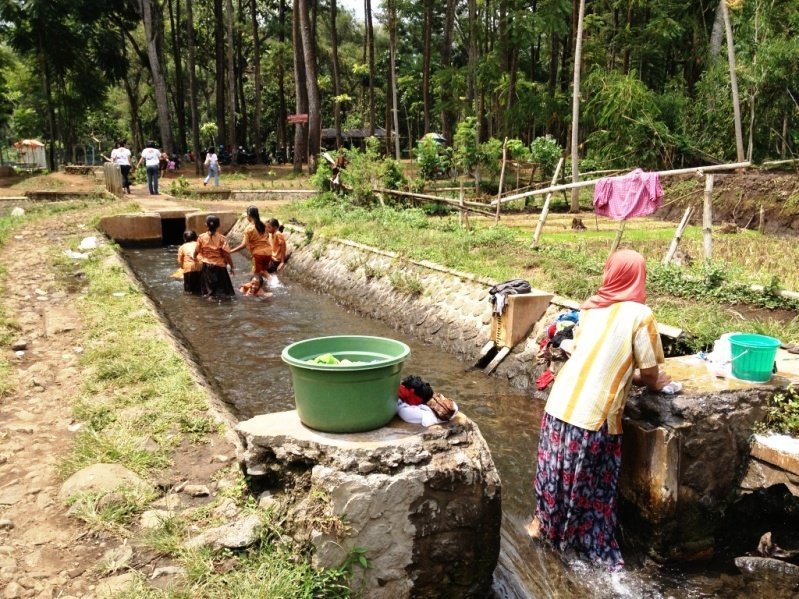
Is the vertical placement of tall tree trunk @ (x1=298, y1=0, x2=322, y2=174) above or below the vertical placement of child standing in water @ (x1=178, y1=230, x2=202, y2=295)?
above

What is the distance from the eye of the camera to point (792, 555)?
4.46 metres

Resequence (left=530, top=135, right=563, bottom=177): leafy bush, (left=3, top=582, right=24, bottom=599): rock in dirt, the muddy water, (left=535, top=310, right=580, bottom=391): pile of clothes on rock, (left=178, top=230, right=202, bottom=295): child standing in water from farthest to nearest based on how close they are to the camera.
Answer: (left=530, top=135, right=563, bottom=177): leafy bush → (left=178, top=230, right=202, bottom=295): child standing in water → (left=535, top=310, right=580, bottom=391): pile of clothes on rock → the muddy water → (left=3, top=582, right=24, bottom=599): rock in dirt

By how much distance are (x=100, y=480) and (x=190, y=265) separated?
→ 304 inches

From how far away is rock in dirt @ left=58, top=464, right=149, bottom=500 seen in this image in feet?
12.8

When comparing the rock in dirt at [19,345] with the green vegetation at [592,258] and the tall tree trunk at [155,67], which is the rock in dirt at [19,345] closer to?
the green vegetation at [592,258]

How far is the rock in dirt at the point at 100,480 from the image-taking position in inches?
154

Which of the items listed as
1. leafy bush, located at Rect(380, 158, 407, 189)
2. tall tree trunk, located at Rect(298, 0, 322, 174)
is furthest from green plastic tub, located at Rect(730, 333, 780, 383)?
tall tree trunk, located at Rect(298, 0, 322, 174)

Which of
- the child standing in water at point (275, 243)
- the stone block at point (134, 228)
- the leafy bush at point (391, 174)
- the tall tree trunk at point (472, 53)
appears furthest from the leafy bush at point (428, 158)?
the tall tree trunk at point (472, 53)

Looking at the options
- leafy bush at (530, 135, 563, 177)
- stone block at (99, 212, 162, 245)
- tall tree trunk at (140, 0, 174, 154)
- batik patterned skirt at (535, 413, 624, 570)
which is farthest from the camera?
tall tree trunk at (140, 0, 174, 154)

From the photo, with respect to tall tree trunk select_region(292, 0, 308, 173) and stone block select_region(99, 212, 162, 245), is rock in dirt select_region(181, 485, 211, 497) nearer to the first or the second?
stone block select_region(99, 212, 162, 245)

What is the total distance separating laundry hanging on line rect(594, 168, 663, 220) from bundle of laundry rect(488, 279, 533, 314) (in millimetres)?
2192

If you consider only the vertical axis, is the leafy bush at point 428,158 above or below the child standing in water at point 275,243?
above

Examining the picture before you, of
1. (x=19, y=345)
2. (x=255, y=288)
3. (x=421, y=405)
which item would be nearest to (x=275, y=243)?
(x=255, y=288)

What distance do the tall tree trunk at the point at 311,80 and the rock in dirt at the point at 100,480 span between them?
71.3ft
